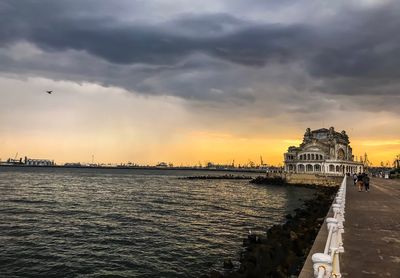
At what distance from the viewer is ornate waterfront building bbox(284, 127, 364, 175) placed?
13750 centimetres

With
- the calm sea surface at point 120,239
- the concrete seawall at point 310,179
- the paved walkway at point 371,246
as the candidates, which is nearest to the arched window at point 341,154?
the concrete seawall at point 310,179

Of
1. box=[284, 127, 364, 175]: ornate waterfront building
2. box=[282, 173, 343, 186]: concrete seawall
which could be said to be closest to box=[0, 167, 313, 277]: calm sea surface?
box=[282, 173, 343, 186]: concrete seawall

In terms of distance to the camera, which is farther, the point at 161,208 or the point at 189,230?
the point at 161,208

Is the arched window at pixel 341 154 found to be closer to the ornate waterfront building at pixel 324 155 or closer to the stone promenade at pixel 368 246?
the ornate waterfront building at pixel 324 155

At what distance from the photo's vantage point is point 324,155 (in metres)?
139

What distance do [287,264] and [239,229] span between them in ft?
60.9

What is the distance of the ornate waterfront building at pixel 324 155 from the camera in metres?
138

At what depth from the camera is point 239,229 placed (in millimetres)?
33500

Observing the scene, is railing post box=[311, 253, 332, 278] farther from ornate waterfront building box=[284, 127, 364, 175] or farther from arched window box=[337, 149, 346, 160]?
arched window box=[337, 149, 346, 160]

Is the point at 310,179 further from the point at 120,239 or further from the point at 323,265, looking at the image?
the point at 323,265

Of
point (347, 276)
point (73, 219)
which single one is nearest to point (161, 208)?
point (73, 219)

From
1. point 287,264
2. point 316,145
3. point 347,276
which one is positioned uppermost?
point 316,145

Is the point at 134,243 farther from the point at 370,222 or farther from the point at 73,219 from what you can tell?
the point at 370,222

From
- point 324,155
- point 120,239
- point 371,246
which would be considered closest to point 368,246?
point 371,246
